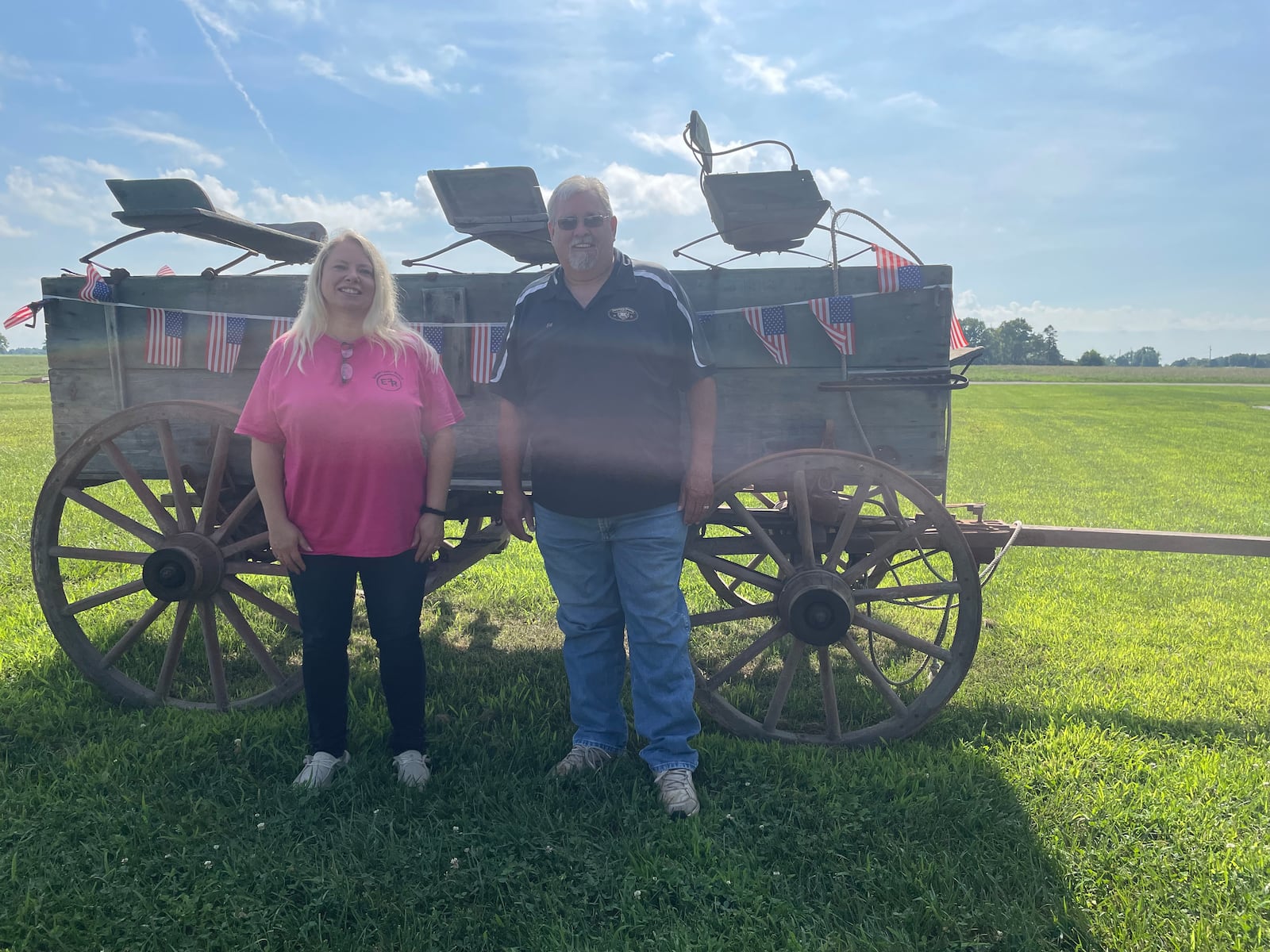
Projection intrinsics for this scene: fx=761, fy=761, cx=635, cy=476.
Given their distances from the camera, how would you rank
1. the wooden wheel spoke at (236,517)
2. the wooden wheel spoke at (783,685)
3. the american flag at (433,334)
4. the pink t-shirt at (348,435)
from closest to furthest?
1. the pink t-shirt at (348,435)
2. the wooden wheel spoke at (783,685)
3. the wooden wheel spoke at (236,517)
4. the american flag at (433,334)

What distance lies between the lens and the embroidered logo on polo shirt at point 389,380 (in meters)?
2.72

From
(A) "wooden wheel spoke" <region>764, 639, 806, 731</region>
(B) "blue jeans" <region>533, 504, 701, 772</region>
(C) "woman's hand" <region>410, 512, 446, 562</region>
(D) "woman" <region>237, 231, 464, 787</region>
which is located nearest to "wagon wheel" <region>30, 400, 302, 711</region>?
(D) "woman" <region>237, 231, 464, 787</region>

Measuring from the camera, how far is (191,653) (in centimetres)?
420

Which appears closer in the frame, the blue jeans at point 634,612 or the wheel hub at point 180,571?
the blue jeans at point 634,612

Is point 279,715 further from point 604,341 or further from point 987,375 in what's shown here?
point 987,375

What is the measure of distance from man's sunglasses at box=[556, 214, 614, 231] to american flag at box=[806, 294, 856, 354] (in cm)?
103

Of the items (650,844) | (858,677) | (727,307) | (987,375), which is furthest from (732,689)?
(987,375)

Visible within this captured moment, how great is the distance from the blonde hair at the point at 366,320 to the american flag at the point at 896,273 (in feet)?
6.29

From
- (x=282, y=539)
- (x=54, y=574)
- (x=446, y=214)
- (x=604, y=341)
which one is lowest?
(x=54, y=574)

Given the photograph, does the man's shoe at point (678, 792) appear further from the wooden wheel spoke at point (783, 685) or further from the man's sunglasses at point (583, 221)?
the man's sunglasses at point (583, 221)

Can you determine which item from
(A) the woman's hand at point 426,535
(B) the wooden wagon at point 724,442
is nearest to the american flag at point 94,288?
(B) the wooden wagon at point 724,442

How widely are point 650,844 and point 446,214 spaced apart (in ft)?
9.22

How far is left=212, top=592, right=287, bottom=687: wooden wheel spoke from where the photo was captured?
134 inches

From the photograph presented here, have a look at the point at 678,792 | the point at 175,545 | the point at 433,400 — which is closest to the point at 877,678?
the point at 678,792
